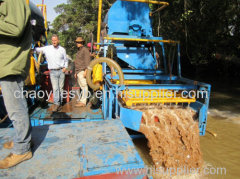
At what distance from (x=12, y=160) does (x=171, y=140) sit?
226 cm

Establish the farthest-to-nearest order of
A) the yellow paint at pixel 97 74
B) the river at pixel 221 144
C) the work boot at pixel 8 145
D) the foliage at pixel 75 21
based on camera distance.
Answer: the foliage at pixel 75 21 → the yellow paint at pixel 97 74 → the river at pixel 221 144 → the work boot at pixel 8 145

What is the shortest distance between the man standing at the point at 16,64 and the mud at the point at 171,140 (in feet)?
A: 6.03

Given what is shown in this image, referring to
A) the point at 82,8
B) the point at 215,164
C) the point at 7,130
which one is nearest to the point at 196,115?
the point at 215,164

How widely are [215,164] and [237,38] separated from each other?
789 cm

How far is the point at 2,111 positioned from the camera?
14.6ft

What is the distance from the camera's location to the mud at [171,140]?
120 inches

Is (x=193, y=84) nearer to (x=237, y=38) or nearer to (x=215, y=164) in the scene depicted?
(x=215, y=164)

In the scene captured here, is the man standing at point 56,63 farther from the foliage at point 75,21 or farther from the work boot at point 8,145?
the foliage at point 75,21

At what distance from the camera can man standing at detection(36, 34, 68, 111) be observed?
14.4ft

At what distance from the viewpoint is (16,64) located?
190 centimetres

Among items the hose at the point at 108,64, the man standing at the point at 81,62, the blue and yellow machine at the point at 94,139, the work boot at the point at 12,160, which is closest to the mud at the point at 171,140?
the blue and yellow machine at the point at 94,139

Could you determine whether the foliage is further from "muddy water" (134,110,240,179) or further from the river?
"muddy water" (134,110,240,179)

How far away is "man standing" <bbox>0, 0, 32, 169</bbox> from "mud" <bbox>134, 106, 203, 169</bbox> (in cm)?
184

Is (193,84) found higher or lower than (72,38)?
lower
